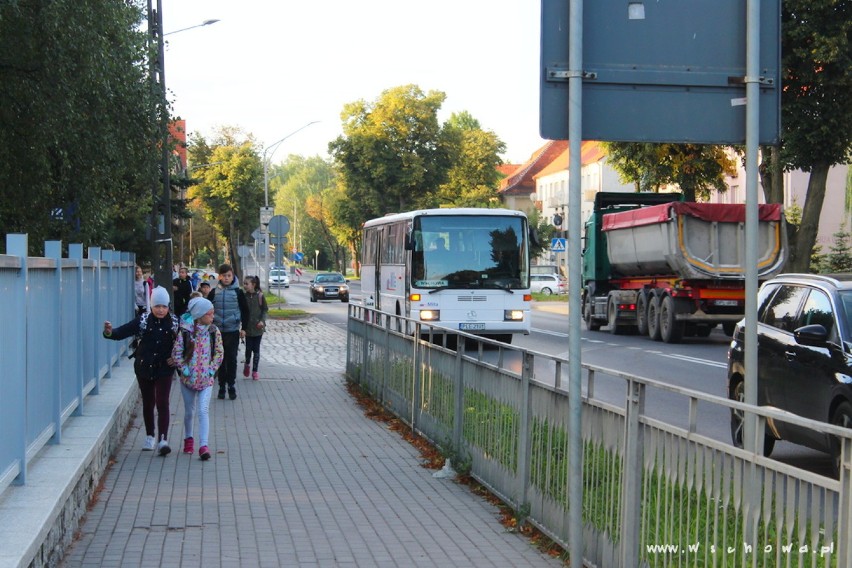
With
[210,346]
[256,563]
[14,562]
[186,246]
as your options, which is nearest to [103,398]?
[210,346]

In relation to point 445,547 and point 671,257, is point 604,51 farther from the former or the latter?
point 671,257

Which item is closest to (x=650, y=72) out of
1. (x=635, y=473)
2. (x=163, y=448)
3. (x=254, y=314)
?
(x=635, y=473)

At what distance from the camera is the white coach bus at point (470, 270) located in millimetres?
25875

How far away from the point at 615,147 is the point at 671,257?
32.6ft

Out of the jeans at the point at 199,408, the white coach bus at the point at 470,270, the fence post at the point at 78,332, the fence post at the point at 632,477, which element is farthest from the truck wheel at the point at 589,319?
the fence post at the point at 632,477

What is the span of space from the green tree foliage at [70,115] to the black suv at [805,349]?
36.1 ft

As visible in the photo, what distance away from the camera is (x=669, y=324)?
1150 inches

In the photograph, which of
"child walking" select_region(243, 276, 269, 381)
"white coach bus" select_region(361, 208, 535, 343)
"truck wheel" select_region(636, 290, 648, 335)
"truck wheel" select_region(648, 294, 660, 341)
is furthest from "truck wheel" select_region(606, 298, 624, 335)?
"child walking" select_region(243, 276, 269, 381)

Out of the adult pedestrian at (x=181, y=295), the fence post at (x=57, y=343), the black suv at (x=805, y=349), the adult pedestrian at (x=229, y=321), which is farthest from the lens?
the adult pedestrian at (x=181, y=295)

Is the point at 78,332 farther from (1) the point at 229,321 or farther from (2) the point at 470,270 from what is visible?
(2) the point at 470,270

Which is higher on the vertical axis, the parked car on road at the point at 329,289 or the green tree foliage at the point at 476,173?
the green tree foliage at the point at 476,173

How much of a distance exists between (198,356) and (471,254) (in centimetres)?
1496

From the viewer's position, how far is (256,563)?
7082 millimetres

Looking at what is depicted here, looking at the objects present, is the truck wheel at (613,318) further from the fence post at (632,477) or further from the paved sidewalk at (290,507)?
the fence post at (632,477)
